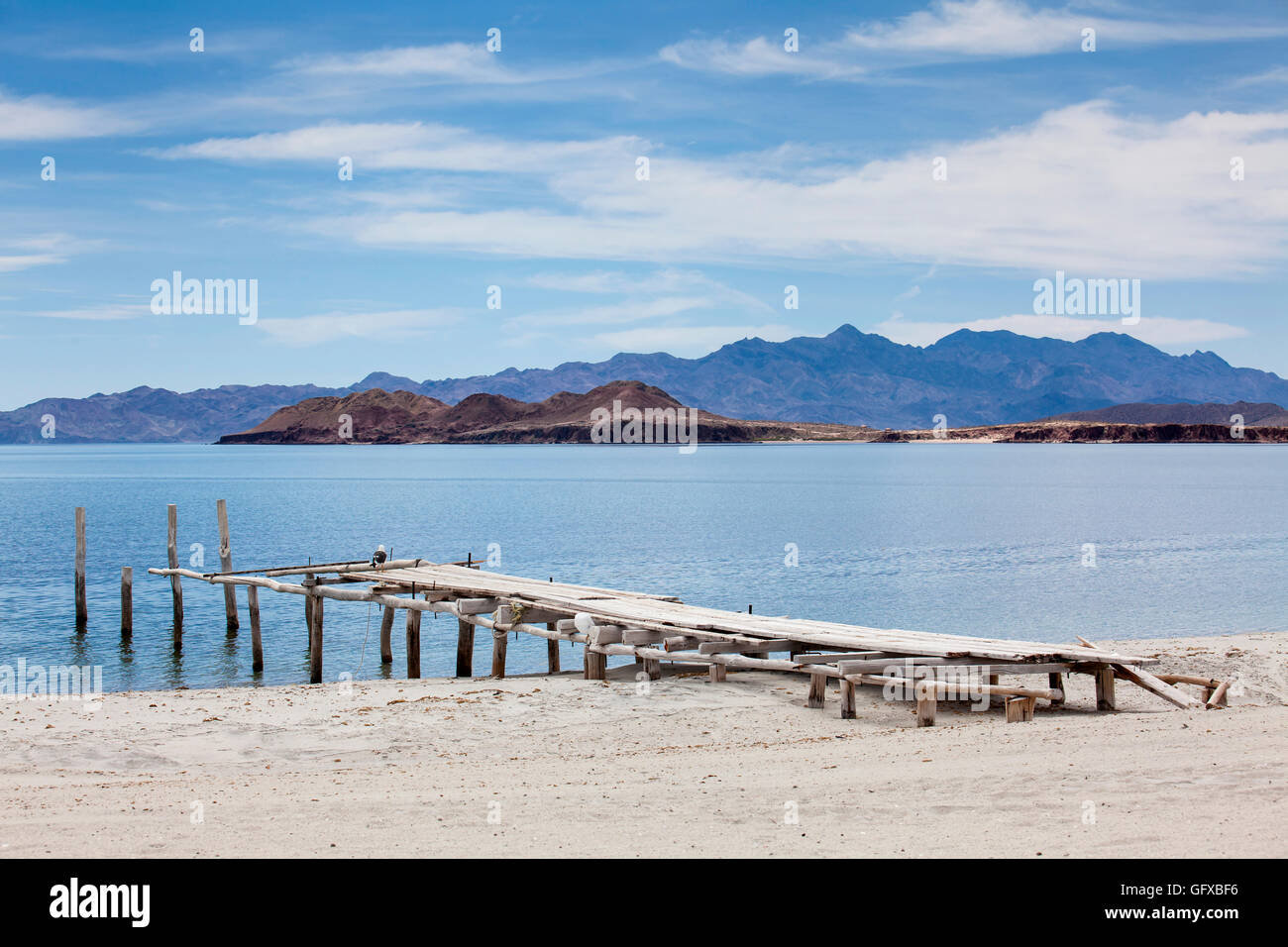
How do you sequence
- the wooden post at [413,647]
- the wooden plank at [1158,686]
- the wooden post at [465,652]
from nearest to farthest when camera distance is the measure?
the wooden plank at [1158,686] < the wooden post at [465,652] < the wooden post at [413,647]

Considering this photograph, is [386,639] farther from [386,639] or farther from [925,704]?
[925,704]

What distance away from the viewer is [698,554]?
174 ft

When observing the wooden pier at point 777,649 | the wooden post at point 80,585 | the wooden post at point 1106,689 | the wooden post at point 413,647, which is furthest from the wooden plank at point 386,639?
the wooden post at point 1106,689

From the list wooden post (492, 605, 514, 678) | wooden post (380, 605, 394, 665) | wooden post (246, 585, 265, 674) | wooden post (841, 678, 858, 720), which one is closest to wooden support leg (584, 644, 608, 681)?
wooden post (492, 605, 514, 678)

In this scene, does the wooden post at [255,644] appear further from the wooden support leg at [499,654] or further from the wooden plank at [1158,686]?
the wooden plank at [1158,686]

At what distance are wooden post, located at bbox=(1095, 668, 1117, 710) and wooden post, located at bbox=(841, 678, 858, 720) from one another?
3980mm

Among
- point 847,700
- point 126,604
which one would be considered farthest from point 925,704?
point 126,604

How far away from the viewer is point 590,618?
70.6ft

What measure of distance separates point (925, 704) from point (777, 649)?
3672 millimetres

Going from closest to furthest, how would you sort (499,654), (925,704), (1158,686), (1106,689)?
1. (925,704)
2. (1158,686)
3. (1106,689)
4. (499,654)

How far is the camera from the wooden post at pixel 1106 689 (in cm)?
1761

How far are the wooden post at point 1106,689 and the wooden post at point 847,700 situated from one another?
157 inches
